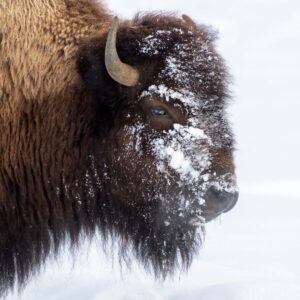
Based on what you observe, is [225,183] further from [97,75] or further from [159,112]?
[97,75]

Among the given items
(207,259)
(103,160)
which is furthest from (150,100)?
(207,259)

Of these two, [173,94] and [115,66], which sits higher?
[115,66]

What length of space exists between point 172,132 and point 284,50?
11.7m

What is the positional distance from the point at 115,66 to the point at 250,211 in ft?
13.2

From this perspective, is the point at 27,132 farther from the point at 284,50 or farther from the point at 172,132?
the point at 284,50

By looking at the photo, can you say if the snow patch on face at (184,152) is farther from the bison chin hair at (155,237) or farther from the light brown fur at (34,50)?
the light brown fur at (34,50)

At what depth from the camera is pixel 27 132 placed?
3.47 m

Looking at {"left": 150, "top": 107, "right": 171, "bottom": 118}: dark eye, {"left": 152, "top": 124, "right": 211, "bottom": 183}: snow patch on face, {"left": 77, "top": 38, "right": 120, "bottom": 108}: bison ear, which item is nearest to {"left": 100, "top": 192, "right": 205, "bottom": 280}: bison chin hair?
{"left": 152, "top": 124, "right": 211, "bottom": 183}: snow patch on face

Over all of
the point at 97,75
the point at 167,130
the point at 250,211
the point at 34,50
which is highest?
the point at 34,50

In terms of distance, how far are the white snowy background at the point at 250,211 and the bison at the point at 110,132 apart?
0.30 meters

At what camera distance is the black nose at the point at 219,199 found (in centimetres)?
321

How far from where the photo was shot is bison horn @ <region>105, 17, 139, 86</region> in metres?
3.22

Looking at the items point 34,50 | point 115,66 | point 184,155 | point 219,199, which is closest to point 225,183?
point 219,199

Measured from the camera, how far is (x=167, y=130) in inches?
131
